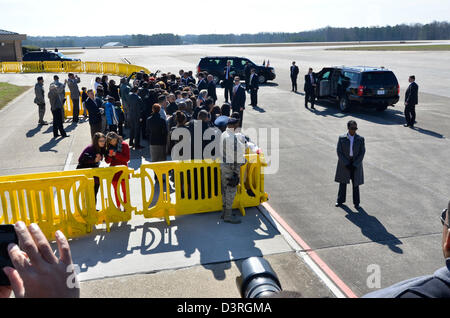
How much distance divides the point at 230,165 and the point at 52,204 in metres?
3.26

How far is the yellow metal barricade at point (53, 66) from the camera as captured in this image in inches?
1622

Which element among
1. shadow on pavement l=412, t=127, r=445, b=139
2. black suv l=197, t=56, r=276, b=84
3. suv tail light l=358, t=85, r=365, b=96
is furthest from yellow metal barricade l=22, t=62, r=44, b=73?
shadow on pavement l=412, t=127, r=445, b=139

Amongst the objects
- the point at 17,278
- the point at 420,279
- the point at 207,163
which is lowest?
the point at 207,163

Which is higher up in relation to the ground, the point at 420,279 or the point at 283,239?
the point at 420,279

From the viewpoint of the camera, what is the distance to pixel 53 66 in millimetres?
41344

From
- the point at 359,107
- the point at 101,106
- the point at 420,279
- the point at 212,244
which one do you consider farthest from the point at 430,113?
the point at 420,279

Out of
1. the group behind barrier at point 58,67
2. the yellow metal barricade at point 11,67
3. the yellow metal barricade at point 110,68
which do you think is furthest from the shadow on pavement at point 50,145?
the yellow metal barricade at point 11,67

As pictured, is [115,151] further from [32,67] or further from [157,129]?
→ [32,67]

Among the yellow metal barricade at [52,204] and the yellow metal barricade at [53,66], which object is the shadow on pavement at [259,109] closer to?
the yellow metal barricade at [52,204]

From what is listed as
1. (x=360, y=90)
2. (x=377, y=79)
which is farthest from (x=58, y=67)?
(x=377, y=79)

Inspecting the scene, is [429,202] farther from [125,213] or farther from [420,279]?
[420,279]

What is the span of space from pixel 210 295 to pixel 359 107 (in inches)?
629

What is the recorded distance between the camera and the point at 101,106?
1405 cm
